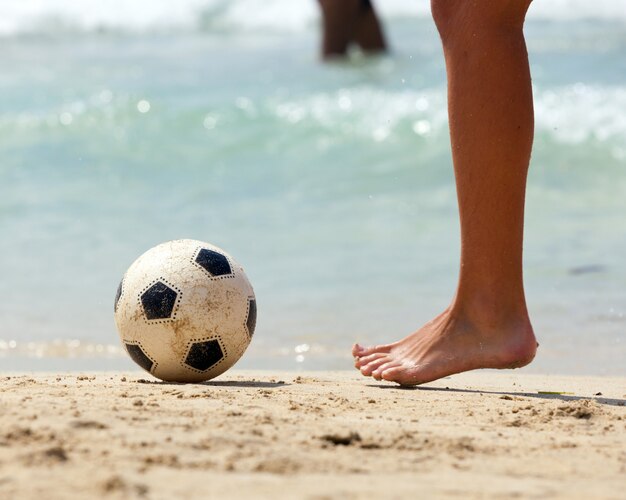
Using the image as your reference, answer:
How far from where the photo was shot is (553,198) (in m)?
8.27

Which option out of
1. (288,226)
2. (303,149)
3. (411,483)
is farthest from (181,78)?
(411,483)

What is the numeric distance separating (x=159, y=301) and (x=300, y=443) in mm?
1143

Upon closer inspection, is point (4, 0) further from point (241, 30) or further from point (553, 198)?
point (553, 198)

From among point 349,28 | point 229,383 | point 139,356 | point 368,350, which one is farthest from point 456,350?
point 349,28

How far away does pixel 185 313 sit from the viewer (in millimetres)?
3537

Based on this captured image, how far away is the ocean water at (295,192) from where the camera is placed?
525cm

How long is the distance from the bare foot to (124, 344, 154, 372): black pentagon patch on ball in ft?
2.35

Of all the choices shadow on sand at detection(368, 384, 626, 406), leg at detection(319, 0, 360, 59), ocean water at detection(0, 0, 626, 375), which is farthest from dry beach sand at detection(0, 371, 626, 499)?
leg at detection(319, 0, 360, 59)

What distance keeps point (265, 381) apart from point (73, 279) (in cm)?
270

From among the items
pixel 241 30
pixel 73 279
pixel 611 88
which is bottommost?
pixel 73 279

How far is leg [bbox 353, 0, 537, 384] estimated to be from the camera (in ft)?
11.2

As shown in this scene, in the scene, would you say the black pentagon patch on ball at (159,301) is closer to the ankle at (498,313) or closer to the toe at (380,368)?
the toe at (380,368)

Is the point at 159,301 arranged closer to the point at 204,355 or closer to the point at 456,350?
the point at 204,355

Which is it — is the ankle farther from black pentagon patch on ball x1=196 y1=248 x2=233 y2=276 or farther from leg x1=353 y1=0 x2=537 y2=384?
black pentagon patch on ball x1=196 y1=248 x2=233 y2=276
